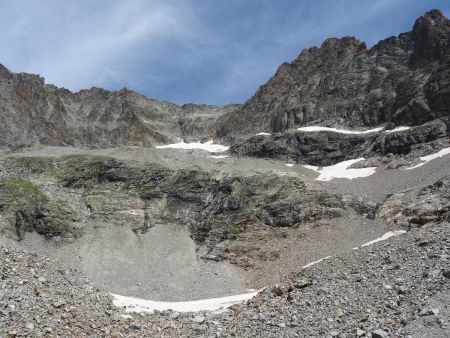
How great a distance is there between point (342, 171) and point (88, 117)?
93.4 metres

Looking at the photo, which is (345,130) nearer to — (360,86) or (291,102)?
(360,86)

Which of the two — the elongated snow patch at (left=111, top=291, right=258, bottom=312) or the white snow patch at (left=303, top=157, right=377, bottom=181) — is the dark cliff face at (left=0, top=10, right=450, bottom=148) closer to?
the white snow patch at (left=303, top=157, right=377, bottom=181)

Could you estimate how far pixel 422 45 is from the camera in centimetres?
9762

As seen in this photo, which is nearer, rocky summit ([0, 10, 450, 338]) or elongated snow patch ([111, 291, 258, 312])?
rocky summit ([0, 10, 450, 338])

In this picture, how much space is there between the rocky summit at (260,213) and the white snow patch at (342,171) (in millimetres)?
405

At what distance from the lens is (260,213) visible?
59250 mm

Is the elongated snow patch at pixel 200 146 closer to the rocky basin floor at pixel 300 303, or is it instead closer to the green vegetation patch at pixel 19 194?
the green vegetation patch at pixel 19 194

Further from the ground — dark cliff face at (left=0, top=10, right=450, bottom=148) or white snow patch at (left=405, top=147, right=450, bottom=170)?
dark cliff face at (left=0, top=10, right=450, bottom=148)

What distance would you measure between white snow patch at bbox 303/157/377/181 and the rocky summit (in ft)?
1.33

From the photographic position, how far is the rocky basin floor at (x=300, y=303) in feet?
65.6

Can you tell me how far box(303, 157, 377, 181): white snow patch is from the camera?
70625 millimetres

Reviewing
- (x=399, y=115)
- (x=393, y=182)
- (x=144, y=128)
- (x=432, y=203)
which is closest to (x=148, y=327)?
(x=432, y=203)

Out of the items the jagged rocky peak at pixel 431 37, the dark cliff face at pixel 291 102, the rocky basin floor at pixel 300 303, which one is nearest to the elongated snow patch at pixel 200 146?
the dark cliff face at pixel 291 102

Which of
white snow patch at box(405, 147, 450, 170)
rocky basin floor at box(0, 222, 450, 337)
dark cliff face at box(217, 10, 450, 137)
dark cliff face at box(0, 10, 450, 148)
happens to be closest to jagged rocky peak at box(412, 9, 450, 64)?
dark cliff face at box(217, 10, 450, 137)
